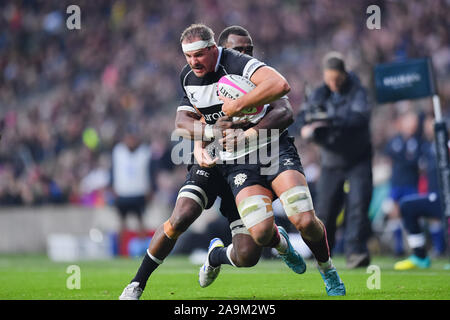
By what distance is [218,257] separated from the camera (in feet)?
23.5

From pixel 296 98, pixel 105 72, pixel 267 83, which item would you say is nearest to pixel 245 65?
pixel 267 83

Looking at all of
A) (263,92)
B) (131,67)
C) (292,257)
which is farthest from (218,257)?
(131,67)

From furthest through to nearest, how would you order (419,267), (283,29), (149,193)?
(283,29)
(149,193)
(419,267)

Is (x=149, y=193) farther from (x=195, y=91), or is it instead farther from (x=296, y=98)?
(x=195, y=91)

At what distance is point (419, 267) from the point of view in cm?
1000

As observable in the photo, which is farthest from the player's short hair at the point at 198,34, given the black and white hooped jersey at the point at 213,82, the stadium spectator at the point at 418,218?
the stadium spectator at the point at 418,218

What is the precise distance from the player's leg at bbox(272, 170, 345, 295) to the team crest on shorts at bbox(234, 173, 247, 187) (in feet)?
0.85

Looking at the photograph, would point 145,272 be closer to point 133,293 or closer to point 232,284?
point 133,293

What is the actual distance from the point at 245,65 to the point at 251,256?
1.64 meters

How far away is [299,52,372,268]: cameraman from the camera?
33.7 ft

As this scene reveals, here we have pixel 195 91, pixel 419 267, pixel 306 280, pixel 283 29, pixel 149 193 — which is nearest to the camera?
pixel 195 91

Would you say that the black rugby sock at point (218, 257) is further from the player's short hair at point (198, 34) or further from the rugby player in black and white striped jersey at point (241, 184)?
the player's short hair at point (198, 34)

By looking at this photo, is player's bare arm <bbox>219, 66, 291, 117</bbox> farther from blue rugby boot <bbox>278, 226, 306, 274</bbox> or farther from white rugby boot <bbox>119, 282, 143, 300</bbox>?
white rugby boot <bbox>119, 282, 143, 300</bbox>

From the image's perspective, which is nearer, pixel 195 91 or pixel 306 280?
pixel 195 91
